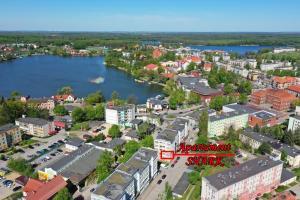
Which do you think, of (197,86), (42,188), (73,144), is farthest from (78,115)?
(197,86)

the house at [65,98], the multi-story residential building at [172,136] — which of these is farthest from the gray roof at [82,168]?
the house at [65,98]

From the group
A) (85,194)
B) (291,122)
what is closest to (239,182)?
(85,194)

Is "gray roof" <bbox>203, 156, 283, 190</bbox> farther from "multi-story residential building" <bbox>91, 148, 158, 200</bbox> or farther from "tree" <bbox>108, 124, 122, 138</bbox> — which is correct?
"tree" <bbox>108, 124, 122, 138</bbox>

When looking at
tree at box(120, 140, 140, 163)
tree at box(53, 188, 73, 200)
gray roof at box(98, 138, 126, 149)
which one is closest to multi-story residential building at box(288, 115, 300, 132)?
tree at box(120, 140, 140, 163)

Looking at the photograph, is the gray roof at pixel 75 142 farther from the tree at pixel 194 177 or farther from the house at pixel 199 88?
the house at pixel 199 88

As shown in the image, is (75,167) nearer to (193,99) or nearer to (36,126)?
(36,126)
